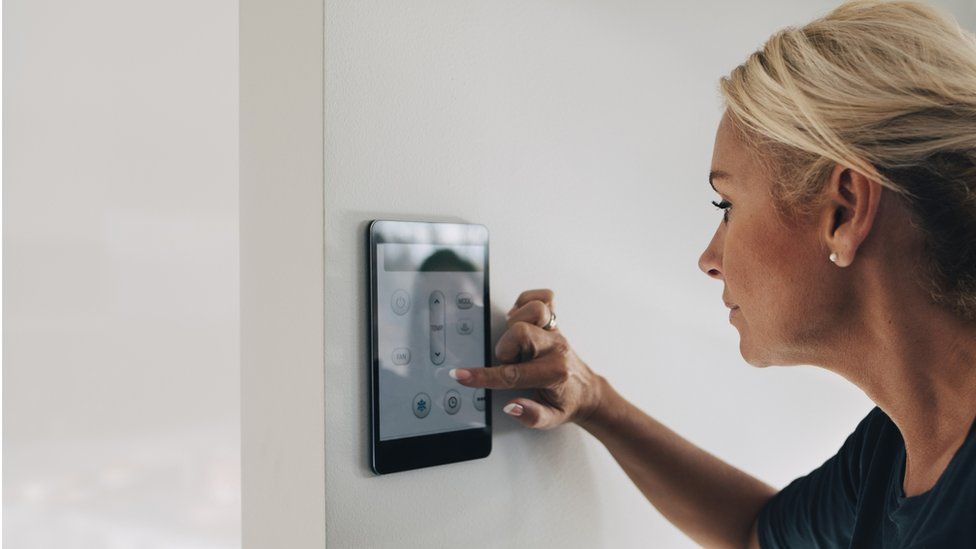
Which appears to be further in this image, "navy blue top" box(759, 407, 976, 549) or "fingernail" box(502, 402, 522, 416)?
"fingernail" box(502, 402, 522, 416)

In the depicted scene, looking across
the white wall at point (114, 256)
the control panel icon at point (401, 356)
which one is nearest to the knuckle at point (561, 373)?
→ the control panel icon at point (401, 356)

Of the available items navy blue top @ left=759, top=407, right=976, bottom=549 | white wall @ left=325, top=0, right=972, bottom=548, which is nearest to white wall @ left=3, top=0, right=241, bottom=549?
white wall @ left=325, top=0, right=972, bottom=548

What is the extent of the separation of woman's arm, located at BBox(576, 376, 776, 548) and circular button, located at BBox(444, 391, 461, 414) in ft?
0.34

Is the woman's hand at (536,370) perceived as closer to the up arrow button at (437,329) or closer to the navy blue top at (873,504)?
the up arrow button at (437,329)

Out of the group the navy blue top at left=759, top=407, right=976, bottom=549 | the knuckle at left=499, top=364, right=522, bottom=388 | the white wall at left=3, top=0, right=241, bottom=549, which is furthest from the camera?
the white wall at left=3, top=0, right=241, bottom=549

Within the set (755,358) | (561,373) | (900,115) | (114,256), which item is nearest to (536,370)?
(561,373)

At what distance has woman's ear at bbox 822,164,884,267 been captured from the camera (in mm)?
419

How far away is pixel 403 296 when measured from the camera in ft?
1.55

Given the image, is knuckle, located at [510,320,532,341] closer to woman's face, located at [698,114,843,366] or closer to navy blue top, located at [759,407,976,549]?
woman's face, located at [698,114,843,366]

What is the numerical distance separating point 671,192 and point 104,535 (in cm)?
104

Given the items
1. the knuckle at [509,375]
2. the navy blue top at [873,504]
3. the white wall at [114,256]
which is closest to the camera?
the navy blue top at [873,504]

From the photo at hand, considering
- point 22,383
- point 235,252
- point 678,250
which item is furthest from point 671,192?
point 22,383

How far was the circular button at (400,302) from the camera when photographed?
1.54 ft

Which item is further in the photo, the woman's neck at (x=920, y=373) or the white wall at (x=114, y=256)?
the white wall at (x=114, y=256)
